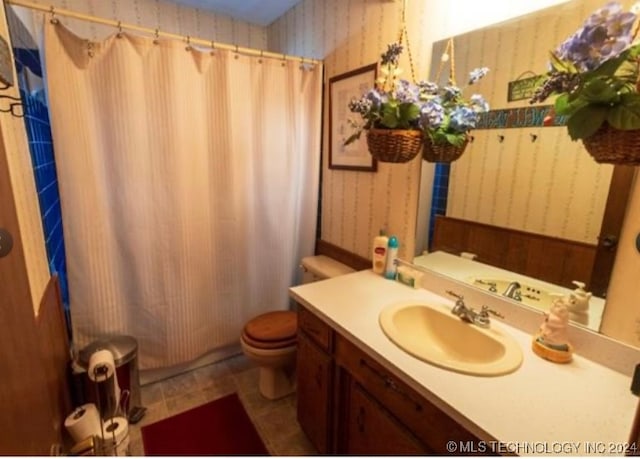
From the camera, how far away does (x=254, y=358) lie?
1.75 m

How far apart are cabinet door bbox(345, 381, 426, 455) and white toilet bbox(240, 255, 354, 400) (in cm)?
59

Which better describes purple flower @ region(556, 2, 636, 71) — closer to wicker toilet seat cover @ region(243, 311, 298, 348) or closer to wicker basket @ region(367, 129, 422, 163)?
wicker basket @ region(367, 129, 422, 163)

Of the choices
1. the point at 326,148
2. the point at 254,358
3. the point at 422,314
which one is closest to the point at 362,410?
the point at 422,314

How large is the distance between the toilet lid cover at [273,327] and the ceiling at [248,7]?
206 cm

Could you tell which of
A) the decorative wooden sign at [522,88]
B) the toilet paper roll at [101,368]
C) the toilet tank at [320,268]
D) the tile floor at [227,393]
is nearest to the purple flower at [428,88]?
the decorative wooden sign at [522,88]

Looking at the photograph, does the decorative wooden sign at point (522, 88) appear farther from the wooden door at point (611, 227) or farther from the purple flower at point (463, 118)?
the wooden door at point (611, 227)

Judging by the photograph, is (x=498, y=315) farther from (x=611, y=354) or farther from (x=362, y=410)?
(x=362, y=410)

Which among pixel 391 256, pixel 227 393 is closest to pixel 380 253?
pixel 391 256

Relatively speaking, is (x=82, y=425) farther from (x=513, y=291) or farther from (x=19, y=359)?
(x=513, y=291)

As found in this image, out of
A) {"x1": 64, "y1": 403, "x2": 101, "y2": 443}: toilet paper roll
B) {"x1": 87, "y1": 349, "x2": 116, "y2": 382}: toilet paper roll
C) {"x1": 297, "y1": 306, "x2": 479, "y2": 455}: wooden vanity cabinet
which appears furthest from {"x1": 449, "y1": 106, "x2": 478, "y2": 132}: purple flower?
{"x1": 64, "y1": 403, "x2": 101, "y2": 443}: toilet paper roll

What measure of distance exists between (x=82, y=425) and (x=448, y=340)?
5.28 feet

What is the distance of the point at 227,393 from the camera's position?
1934mm

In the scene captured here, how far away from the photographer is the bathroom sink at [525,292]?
3.70ft

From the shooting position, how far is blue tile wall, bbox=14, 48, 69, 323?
56.0 inches
